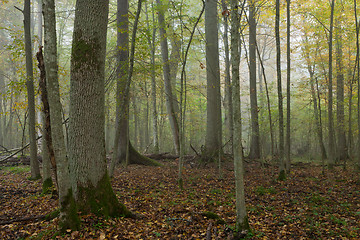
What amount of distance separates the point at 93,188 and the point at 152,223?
1.32 m

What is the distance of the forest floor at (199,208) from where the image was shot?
13.2ft

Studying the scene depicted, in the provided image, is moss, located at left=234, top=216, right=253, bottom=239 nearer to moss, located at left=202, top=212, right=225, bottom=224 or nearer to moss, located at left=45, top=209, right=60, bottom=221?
moss, located at left=202, top=212, right=225, bottom=224

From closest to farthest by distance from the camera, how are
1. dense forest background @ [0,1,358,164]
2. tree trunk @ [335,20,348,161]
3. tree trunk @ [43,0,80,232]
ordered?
tree trunk @ [43,0,80,232] → dense forest background @ [0,1,358,164] → tree trunk @ [335,20,348,161]

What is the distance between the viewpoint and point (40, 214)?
448 cm

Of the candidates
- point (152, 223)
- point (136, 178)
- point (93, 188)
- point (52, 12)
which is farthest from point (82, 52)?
point (136, 178)

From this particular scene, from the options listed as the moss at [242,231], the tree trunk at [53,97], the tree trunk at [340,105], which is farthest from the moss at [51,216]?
the tree trunk at [340,105]

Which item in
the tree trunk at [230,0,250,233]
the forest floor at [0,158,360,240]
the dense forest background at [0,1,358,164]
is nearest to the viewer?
the tree trunk at [230,0,250,233]

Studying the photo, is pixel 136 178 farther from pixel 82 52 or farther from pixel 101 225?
pixel 82 52

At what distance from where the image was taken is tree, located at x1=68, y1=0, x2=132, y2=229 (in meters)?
4.18

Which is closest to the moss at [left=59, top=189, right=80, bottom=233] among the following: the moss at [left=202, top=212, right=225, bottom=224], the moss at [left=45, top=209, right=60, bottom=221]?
the moss at [left=45, top=209, right=60, bottom=221]

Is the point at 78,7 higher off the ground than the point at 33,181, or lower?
higher

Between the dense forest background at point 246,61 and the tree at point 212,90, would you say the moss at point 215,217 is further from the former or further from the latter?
the tree at point 212,90

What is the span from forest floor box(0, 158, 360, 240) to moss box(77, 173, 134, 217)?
163 mm

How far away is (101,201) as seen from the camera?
14.1 feet
